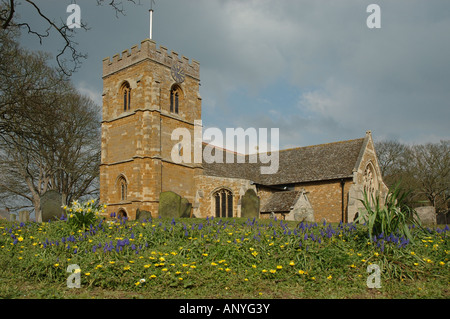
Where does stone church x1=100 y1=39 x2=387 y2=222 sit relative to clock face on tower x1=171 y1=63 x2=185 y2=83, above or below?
below

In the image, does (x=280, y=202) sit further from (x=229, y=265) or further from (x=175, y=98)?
(x=229, y=265)

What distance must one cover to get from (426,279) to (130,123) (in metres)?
23.0

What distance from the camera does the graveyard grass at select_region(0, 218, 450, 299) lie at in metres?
5.98

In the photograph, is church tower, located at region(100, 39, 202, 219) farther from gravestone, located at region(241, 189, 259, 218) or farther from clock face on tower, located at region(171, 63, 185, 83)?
gravestone, located at region(241, 189, 259, 218)

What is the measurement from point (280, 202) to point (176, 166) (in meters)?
7.42

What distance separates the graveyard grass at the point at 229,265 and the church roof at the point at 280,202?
16237 mm

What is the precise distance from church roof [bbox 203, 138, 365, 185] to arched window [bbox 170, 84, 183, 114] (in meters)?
4.75

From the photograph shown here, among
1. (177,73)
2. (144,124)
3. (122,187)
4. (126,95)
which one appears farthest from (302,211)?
(126,95)

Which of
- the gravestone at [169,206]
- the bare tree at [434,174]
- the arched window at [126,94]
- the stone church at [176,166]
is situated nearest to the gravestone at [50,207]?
the gravestone at [169,206]

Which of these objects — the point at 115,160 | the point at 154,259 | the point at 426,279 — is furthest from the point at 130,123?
the point at 426,279

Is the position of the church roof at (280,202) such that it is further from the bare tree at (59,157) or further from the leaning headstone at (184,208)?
the bare tree at (59,157)

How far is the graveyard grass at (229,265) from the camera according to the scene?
598 centimetres

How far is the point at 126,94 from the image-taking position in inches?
1108

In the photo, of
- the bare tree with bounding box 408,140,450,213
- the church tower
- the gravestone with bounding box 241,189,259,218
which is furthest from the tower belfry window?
the bare tree with bounding box 408,140,450,213
